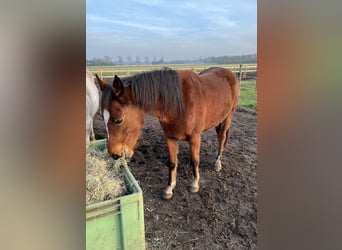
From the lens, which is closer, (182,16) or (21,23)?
(21,23)

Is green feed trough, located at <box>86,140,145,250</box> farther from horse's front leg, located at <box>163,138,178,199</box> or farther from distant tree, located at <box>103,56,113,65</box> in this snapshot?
distant tree, located at <box>103,56,113,65</box>

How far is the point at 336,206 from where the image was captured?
0.83 metres

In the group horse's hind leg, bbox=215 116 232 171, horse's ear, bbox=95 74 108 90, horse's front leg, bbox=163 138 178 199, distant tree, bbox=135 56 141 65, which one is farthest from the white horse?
horse's hind leg, bbox=215 116 232 171

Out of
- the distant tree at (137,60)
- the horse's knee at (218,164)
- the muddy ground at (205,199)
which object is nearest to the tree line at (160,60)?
the distant tree at (137,60)

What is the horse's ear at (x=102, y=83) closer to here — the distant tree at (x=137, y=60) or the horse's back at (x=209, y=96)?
the distant tree at (x=137, y=60)

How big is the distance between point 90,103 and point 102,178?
21cm

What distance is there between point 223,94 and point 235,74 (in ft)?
0.40

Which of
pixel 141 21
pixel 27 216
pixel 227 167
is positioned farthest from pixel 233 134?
pixel 27 216

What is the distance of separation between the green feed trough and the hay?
0.02 meters

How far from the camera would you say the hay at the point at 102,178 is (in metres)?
0.79

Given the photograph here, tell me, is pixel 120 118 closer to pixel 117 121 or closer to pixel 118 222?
pixel 117 121

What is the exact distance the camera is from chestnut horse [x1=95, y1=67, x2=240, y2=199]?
0.85 m

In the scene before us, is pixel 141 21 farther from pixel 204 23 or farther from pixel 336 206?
pixel 336 206

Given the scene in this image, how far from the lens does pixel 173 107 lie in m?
0.93
